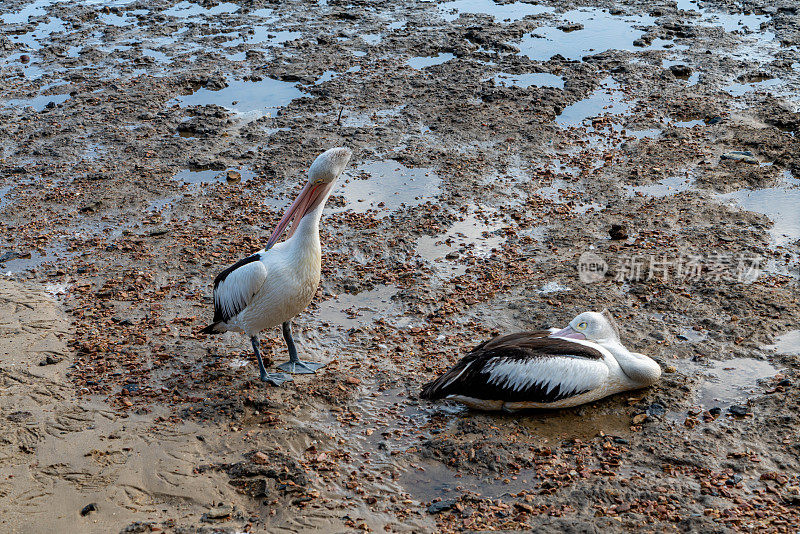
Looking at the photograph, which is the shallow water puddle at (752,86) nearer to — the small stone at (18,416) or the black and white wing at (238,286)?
the black and white wing at (238,286)

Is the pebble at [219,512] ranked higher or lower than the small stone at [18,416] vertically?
lower

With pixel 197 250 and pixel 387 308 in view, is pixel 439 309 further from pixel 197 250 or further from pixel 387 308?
pixel 197 250

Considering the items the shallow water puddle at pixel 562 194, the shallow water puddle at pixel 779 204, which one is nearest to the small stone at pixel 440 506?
the shallow water puddle at pixel 562 194

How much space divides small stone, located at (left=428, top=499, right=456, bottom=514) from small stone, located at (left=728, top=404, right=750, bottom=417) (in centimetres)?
194

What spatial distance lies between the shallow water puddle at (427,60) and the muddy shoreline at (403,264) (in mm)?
110

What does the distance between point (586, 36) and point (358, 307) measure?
762 cm

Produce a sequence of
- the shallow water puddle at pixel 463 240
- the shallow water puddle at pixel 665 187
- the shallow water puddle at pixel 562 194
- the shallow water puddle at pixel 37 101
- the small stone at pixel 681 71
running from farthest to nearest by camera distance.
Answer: the small stone at pixel 681 71, the shallow water puddle at pixel 37 101, the shallow water puddle at pixel 665 187, the shallow water puddle at pixel 562 194, the shallow water puddle at pixel 463 240

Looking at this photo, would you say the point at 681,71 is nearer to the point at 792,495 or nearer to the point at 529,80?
the point at 529,80

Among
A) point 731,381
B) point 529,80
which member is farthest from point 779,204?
point 529,80

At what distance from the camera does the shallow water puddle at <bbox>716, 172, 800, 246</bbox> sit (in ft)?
21.4

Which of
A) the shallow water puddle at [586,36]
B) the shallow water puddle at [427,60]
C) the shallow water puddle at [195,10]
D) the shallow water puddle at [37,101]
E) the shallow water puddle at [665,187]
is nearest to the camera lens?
the shallow water puddle at [665,187]

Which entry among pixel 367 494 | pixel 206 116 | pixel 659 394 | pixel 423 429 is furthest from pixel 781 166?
pixel 206 116

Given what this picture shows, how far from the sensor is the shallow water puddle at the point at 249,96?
9.47 metres

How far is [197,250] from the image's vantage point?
Result: 21.6ft
